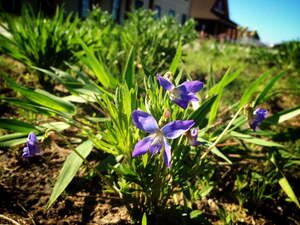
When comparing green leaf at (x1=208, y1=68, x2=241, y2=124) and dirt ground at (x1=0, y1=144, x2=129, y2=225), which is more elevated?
green leaf at (x1=208, y1=68, x2=241, y2=124)

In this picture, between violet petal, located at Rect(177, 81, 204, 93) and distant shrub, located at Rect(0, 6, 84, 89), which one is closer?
violet petal, located at Rect(177, 81, 204, 93)

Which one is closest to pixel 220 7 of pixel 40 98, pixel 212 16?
pixel 212 16

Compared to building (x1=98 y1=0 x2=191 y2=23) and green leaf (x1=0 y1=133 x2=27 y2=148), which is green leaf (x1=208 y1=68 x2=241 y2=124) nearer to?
green leaf (x1=0 y1=133 x2=27 y2=148)

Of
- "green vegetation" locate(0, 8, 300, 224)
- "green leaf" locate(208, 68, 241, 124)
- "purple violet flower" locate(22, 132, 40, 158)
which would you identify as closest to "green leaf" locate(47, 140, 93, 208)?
"green vegetation" locate(0, 8, 300, 224)

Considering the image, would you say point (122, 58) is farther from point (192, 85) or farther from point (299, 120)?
point (299, 120)

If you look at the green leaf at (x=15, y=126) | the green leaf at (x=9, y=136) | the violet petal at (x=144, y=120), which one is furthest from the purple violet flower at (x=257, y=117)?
the green leaf at (x=9, y=136)
